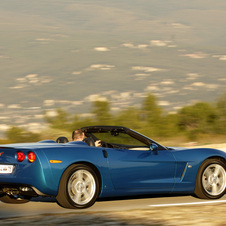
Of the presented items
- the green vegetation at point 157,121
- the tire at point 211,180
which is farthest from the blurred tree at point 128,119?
the tire at point 211,180

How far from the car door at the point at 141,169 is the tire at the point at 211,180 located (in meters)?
0.49

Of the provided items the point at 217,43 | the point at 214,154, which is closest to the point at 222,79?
the point at 217,43

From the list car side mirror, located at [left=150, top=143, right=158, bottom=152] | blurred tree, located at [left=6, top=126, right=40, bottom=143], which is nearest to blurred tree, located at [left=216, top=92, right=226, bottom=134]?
blurred tree, located at [left=6, top=126, right=40, bottom=143]

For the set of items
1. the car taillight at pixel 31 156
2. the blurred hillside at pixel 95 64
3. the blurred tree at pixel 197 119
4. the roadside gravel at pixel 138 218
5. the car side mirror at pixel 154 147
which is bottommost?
the roadside gravel at pixel 138 218

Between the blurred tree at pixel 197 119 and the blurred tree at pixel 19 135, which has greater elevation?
the blurred tree at pixel 197 119

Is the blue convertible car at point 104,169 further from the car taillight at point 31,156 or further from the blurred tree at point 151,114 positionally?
the blurred tree at point 151,114

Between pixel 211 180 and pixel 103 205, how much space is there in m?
1.82

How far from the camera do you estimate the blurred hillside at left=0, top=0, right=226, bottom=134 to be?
81125 millimetres

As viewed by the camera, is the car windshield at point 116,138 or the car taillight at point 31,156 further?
the car windshield at point 116,138

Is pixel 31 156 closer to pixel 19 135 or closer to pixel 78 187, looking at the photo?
pixel 78 187

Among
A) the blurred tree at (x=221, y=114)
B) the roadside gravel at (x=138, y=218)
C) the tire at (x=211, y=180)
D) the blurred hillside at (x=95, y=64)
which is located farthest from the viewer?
the blurred hillside at (x=95, y=64)

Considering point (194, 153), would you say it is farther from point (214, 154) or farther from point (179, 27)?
point (179, 27)

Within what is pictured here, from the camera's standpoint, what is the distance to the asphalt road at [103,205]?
6875 millimetres

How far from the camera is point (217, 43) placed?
15050cm
